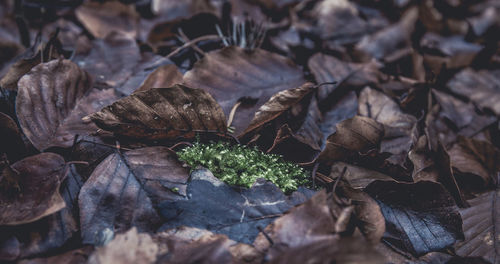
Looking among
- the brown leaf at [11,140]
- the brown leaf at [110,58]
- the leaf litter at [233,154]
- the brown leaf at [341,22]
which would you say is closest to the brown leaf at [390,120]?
the leaf litter at [233,154]

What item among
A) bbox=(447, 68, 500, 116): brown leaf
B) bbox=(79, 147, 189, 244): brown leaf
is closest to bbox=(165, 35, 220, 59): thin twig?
bbox=(79, 147, 189, 244): brown leaf

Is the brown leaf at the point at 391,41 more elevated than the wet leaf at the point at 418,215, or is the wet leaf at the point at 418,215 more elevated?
the brown leaf at the point at 391,41

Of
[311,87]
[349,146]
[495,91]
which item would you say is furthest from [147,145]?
[495,91]

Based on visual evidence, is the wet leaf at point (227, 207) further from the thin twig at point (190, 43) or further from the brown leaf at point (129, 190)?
the thin twig at point (190, 43)

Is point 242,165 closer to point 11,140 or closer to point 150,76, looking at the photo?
point 150,76

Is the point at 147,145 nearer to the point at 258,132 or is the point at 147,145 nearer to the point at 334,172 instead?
the point at 258,132

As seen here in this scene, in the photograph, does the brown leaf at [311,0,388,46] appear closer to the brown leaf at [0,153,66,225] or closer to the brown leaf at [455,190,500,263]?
the brown leaf at [455,190,500,263]
